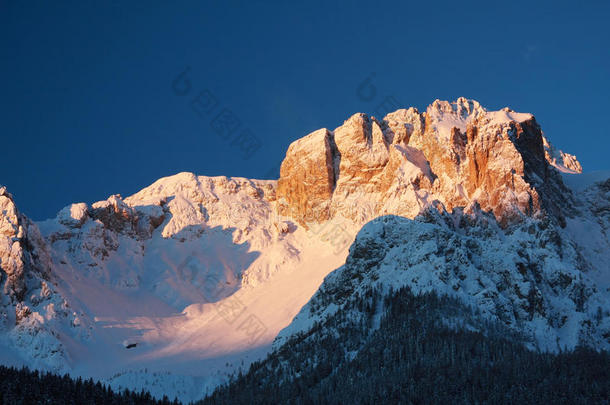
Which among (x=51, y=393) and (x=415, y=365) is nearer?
(x=51, y=393)

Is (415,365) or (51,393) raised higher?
(415,365)

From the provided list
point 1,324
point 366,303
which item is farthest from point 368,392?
point 1,324

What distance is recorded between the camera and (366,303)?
134 meters

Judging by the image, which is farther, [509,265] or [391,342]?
[509,265]

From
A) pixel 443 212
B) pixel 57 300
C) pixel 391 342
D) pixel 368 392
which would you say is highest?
pixel 443 212

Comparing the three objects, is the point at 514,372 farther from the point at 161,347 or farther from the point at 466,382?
the point at 161,347

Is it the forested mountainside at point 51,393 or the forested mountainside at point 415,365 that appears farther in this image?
the forested mountainside at point 415,365

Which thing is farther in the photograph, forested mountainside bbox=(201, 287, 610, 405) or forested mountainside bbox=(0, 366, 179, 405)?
forested mountainside bbox=(201, 287, 610, 405)

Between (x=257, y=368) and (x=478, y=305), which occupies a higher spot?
(x=478, y=305)

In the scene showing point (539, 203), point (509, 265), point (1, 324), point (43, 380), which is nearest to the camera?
point (43, 380)

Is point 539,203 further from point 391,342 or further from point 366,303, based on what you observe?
point 391,342

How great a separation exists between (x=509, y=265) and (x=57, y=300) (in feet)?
378

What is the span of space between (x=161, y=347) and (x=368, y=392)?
97600mm

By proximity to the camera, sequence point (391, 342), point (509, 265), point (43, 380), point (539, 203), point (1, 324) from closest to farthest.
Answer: point (43, 380)
point (391, 342)
point (509, 265)
point (1, 324)
point (539, 203)
